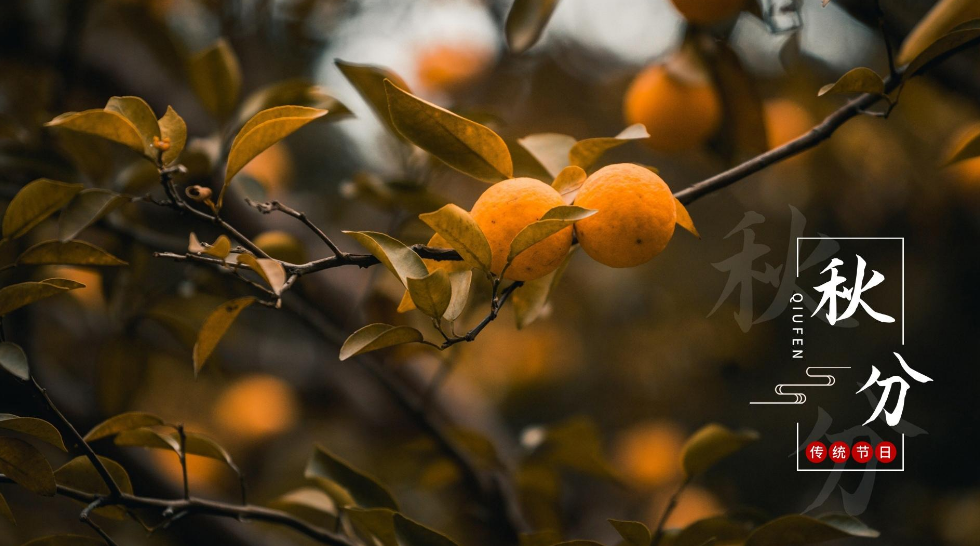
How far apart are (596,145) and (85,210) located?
1.34 feet

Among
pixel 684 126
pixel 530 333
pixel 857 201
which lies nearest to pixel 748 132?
pixel 684 126

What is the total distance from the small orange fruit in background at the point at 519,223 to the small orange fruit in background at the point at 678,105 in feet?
1.27

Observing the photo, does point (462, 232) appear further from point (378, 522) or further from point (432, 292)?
point (378, 522)

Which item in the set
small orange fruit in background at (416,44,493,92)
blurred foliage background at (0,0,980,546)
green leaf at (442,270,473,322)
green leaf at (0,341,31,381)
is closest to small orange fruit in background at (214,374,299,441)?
blurred foliage background at (0,0,980,546)

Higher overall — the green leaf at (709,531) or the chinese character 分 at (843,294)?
the chinese character 分 at (843,294)

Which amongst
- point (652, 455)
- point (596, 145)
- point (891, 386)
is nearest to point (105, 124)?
point (596, 145)

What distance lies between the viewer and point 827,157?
1.37 meters

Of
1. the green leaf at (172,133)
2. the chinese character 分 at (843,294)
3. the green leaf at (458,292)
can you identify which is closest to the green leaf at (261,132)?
the green leaf at (172,133)

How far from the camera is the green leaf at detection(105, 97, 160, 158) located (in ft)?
1.61

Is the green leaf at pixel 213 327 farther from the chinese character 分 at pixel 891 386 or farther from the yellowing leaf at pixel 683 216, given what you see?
the chinese character 分 at pixel 891 386

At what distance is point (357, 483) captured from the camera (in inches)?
26.9

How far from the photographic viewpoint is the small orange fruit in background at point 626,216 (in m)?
0.47

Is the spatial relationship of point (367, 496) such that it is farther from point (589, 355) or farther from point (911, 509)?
point (911, 509)

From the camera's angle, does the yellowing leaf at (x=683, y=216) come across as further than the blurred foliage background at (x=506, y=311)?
No
